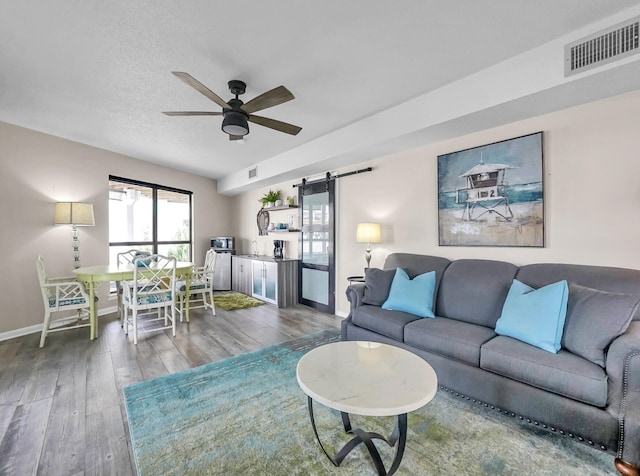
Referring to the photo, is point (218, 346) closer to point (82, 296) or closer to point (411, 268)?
point (82, 296)

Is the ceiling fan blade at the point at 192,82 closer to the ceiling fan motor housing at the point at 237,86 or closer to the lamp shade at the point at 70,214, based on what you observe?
the ceiling fan motor housing at the point at 237,86

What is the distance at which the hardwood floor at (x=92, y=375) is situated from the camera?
158 cm

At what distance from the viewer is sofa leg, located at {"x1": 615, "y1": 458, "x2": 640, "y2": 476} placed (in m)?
1.35

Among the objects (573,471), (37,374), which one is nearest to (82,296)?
(37,374)

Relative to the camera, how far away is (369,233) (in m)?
3.54

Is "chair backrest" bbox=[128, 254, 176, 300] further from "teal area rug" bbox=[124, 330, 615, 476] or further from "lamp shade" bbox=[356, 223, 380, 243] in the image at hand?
"lamp shade" bbox=[356, 223, 380, 243]

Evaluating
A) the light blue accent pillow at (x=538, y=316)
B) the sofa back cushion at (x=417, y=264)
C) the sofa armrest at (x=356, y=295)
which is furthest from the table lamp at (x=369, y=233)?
the light blue accent pillow at (x=538, y=316)

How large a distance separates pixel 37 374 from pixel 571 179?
4.85 m

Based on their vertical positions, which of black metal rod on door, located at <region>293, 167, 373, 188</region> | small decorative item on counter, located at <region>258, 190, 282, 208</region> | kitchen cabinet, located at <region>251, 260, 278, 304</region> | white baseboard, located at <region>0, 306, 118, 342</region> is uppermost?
black metal rod on door, located at <region>293, 167, 373, 188</region>

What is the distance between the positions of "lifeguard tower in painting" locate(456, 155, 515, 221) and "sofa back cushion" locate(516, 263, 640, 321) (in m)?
0.56

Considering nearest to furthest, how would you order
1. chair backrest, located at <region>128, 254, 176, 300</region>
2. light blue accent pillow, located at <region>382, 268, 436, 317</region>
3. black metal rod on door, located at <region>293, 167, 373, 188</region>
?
light blue accent pillow, located at <region>382, 268, 436, 317</region> < chair backrest, located at <region>128, 254, 176, 300</region> < black metal rod on door, located at <region>293, 167, 373, 188</region>

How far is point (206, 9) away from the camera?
176 centimetres

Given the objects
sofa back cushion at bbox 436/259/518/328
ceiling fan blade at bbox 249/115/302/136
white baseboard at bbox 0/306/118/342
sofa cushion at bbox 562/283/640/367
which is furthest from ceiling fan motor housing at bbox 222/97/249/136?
white baseboard at bbox 0/306/118/342

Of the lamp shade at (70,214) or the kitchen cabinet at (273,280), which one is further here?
the kitchen cabinet at (273,280)
